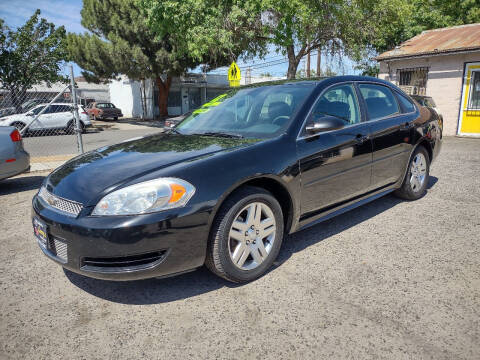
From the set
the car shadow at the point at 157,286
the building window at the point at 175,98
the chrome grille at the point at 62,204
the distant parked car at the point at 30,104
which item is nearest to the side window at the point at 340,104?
the car shadow at the point at 157,286

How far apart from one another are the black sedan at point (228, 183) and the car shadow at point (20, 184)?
11.5 ft

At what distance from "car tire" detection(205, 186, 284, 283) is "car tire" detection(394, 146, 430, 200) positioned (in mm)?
2382

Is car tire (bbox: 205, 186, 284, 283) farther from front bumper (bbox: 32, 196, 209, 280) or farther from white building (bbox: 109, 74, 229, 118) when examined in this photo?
white building (bbox: 109, 74, 229, 118)

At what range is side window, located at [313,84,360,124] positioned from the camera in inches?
129

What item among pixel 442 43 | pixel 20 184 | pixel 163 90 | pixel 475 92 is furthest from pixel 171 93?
pixel 20 184

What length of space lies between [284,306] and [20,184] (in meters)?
5.79

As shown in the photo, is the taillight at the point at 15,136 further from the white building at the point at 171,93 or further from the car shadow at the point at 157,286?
the white building at the point at 171,93

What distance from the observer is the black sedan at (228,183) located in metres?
2.26

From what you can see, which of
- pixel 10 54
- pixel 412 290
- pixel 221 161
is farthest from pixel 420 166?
pixel 10 54

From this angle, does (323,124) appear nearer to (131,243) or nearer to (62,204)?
(131,243)

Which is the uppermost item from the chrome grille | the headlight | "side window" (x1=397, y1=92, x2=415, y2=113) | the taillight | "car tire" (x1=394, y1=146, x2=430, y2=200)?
"side window" (x1=397, y1=92, x2=415, y2=113)

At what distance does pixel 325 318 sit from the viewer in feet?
7.50

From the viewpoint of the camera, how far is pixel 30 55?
21.1 m

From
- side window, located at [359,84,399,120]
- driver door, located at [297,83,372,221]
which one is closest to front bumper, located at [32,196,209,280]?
driver door, located at [297,83,372,221]
